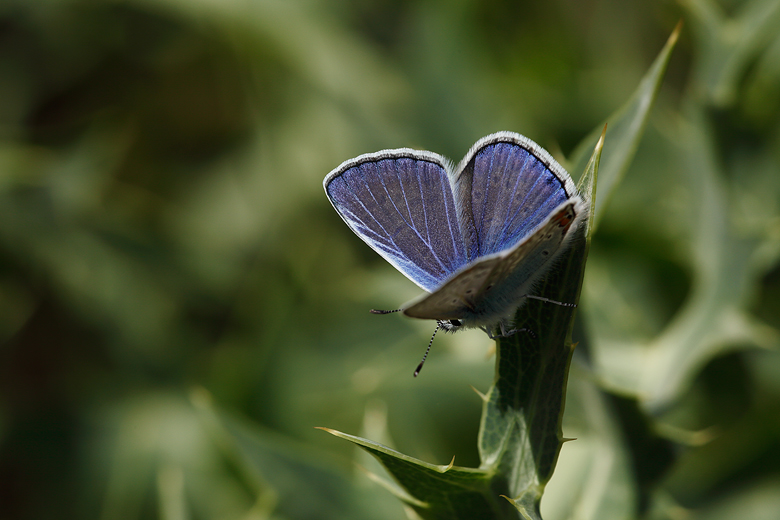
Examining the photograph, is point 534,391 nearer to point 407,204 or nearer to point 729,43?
point 407,204

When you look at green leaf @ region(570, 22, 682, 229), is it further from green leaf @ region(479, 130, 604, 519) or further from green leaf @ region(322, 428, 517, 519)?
green leaf @ region(322, 428, 517, 519)

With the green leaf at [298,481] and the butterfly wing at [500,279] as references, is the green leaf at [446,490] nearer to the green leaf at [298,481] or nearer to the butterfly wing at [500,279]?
the butterfly wing at [500,279]

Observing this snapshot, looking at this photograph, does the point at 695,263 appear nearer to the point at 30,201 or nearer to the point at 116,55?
the point at 30,201

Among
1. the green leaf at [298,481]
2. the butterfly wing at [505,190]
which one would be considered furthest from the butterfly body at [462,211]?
the green leaf at [298,481]

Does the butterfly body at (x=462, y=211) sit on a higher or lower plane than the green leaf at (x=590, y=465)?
higher

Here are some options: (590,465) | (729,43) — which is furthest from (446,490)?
(729,43)

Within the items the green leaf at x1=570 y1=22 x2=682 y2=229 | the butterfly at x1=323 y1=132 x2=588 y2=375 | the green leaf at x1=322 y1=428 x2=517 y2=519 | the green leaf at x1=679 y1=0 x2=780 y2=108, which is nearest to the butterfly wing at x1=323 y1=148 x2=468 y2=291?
the butterfly at x1=323 y1=132 x2=588 y2=375

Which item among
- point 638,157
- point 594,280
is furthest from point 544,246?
point 638,157
